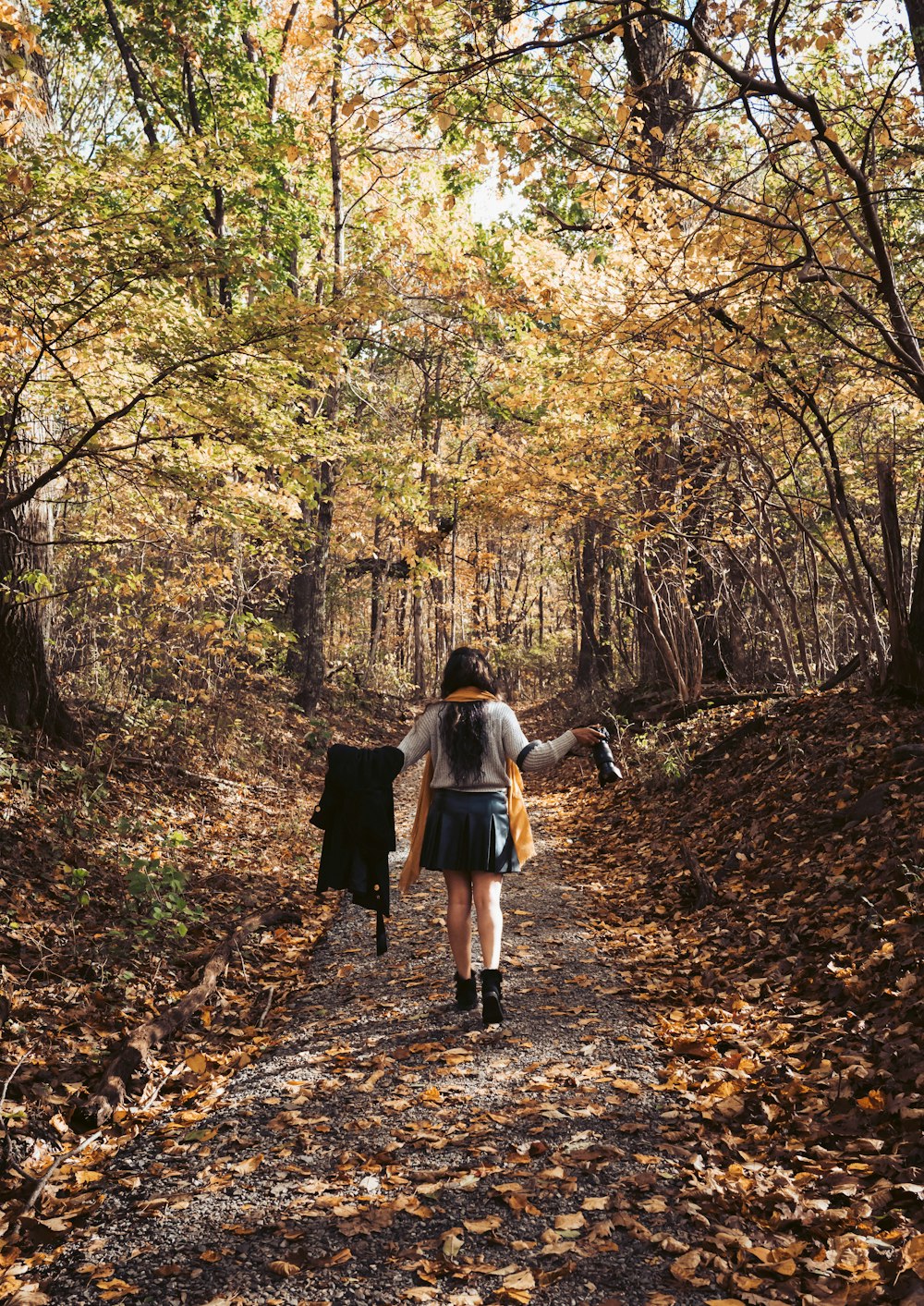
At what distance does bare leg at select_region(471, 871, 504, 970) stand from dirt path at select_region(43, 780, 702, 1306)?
0.40m

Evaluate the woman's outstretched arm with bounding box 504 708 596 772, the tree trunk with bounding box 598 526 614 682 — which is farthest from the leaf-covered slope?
the tree trunk with bounding box 598 526 614 682

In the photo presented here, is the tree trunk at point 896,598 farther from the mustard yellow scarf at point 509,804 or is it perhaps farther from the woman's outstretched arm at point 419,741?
the woman's outstretched arm at point 419,741

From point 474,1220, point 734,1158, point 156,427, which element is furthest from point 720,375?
point 474,1220

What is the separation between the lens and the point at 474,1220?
3047mm

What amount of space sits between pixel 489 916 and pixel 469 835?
0.47m

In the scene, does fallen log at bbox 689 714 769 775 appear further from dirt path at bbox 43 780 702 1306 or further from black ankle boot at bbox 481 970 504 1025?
black ankle boot at bbox 481 970 504 1025

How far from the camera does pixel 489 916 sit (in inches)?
192

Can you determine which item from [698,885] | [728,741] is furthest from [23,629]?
[728,741]

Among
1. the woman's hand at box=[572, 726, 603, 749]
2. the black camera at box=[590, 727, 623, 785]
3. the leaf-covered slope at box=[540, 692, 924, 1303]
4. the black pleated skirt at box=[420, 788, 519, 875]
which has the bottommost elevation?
the leaf-covered slope at box=[540, 692, 924, 1303]

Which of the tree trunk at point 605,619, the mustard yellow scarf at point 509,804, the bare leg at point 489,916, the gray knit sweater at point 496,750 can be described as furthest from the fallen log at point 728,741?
the tree trunk at point 605,619

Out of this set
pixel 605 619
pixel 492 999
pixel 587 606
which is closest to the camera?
pixel 492 999

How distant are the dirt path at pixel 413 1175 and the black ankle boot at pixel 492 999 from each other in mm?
84

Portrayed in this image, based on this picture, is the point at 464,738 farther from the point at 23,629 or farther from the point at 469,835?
the point at 23,629

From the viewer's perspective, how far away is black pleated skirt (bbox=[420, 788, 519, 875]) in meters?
4.89
